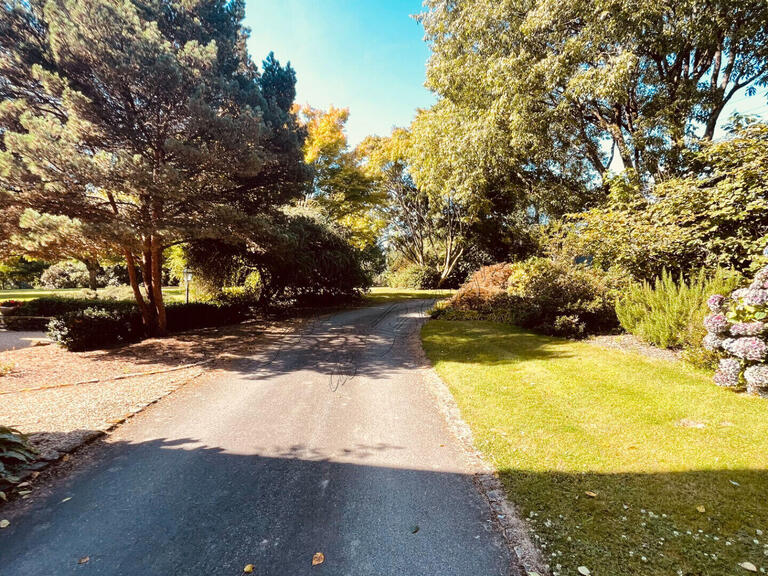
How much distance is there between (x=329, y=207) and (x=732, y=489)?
19.5m

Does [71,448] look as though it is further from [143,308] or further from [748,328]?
[748,328]

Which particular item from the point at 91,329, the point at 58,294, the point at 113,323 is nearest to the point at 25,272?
the point at 58,294

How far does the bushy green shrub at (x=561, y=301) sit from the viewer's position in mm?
9445

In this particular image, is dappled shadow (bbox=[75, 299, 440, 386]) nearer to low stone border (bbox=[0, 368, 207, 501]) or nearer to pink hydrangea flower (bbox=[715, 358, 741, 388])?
low stone border (bbox=[0, 368, 207, 501])

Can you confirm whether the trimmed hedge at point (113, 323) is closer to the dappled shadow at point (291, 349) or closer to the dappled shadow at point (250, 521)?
the dappled shadow at point (291, 349)

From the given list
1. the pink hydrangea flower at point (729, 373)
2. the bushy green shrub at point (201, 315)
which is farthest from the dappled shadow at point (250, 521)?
the bushy green shrub at point (201, 315)

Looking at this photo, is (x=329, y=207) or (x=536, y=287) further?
(x=329, y=207)

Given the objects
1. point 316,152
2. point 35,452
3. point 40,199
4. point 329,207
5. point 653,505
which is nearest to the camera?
point 653,505

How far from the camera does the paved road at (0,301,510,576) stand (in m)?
2.57

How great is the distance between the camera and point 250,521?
117 inches

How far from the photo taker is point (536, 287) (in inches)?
436

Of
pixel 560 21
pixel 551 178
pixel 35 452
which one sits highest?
pixel 560 21

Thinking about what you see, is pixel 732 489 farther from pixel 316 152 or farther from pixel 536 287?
pixel 316 152

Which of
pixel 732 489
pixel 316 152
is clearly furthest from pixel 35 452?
pixel 316 152
